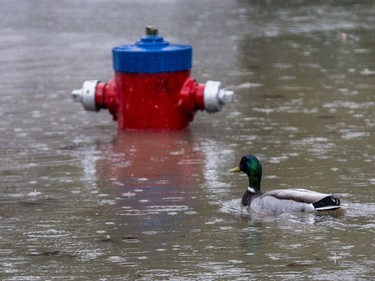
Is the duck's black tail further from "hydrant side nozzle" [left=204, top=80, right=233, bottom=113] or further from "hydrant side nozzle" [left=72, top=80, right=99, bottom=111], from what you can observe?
"hydrant side nozzle" [left=72, top=80, right=99, bottom=111]

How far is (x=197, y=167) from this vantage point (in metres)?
10.6

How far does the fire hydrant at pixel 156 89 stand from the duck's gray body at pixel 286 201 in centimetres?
323

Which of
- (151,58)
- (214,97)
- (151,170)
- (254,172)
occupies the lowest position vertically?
(151,170)

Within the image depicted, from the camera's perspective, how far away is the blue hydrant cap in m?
11.9

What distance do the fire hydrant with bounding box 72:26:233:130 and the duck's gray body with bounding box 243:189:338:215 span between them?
3235 millimetres

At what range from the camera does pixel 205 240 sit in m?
8.13

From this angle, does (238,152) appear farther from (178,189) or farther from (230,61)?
(230,61)

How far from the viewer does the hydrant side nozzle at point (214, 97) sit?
11961 mm

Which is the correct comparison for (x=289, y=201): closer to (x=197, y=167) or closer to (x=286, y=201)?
(x=286, y=201)

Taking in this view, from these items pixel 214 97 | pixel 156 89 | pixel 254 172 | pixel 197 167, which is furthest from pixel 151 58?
pixel 254 172

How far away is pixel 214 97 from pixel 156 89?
0.56 metres

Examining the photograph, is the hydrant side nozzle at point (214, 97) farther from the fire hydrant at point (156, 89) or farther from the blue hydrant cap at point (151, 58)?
the blue hydrant cap at point (151, 58)

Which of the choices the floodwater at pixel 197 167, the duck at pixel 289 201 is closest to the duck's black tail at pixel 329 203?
the duck at pixel 289 201

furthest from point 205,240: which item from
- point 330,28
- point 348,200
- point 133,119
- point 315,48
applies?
point 330,28
